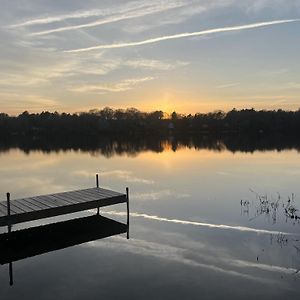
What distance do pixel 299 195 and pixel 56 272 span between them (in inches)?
545

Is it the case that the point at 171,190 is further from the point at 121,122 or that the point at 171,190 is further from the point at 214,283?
the point at 121,122

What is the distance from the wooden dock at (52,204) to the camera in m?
12.4

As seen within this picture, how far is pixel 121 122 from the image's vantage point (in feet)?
406

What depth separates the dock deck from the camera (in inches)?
488

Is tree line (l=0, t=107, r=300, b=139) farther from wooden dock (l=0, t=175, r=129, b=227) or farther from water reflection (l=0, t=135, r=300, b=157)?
wooden dock (l=0, t=175, r=129, b=227)

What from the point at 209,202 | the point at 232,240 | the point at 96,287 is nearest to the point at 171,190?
the point at 209,202

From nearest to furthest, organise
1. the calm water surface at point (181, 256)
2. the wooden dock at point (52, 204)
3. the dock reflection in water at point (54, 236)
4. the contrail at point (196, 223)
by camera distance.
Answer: the calm water surface at point (181, 256) → the dock reflection in water at point (54, 236) → the wooden dock at point (52, 204) → the contrail at point (196, 223)

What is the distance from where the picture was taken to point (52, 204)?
44.3 ft

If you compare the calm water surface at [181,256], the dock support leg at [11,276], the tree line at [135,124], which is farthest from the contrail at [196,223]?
the tree line at [135,124]

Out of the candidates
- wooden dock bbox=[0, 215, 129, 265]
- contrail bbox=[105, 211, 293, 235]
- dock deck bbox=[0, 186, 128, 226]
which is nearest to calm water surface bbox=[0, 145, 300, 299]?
contrail bbox=[105, 211, 293, 235]

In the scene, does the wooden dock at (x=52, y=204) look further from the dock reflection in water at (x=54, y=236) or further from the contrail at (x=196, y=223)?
the contrail at (x=196, y=223)

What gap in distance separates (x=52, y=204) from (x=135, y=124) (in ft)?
365

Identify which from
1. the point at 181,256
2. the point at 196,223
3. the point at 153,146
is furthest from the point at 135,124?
the point at 181,256

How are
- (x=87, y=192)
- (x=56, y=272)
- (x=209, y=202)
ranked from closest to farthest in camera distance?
Answer: (x=56, y=272), (x=87, y=192), (x=209, y=202)
